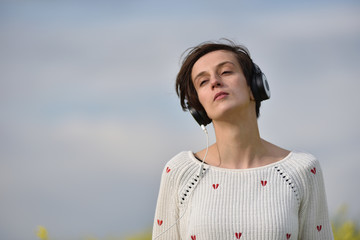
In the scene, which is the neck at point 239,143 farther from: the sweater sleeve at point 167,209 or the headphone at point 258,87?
the sweater sleeve at point 167,209

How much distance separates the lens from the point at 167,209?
1.83 meters

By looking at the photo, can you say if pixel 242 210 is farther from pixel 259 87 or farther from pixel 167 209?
pixel 259 87

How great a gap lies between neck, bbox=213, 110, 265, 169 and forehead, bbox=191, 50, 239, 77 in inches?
9.3

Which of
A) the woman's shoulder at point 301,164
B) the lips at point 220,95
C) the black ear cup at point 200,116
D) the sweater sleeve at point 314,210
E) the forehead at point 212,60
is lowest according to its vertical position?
the sweater sleeve at point 314,210

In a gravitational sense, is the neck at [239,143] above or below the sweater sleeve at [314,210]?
above

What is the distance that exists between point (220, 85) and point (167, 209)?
0.58m

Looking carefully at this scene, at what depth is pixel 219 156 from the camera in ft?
5.96

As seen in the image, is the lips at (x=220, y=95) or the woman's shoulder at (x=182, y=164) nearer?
the lips at (x=220, y=95)

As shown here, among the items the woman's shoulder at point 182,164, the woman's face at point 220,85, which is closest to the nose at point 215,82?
the woman's face at point 220,85

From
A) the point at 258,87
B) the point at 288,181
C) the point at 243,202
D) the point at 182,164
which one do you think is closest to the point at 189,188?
the point at 182,164

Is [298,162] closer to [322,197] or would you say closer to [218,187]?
[322,197]

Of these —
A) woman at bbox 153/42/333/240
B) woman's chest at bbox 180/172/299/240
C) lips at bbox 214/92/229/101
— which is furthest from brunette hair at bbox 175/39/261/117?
woman's chest at bbox 180/172/299/240

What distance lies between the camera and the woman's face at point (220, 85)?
5.54 ft

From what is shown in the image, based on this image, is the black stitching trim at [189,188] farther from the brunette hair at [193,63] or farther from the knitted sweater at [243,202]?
the brunette hair at [193,63]
